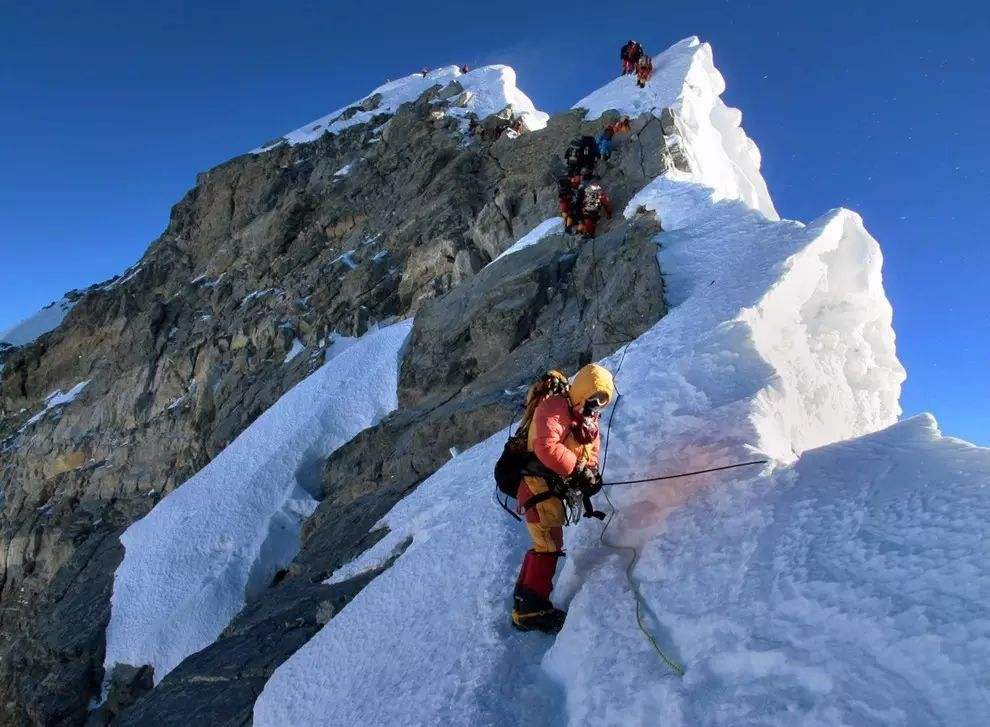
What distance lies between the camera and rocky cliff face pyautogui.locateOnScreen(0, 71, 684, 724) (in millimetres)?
11320

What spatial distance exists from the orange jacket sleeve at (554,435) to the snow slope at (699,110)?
14766 mm

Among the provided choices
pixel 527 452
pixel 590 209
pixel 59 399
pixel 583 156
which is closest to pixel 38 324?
pixel 59 399

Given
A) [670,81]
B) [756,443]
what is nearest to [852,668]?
[756,443]

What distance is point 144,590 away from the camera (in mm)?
14016

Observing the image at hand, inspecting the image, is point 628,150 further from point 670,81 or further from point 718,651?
point 718,651

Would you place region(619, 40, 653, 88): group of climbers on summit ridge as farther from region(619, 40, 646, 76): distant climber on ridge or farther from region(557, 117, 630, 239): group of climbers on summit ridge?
region(557, 117, 630, 239): group of climbers on summit ridge

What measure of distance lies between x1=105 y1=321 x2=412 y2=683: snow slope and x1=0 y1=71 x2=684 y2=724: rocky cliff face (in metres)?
0.77

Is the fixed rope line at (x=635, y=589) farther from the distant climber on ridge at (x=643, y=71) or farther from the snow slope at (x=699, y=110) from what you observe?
the distant climber on ridge at (x=643, y=71)

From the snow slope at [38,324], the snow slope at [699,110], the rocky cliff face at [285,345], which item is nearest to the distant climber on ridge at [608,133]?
the rocky cliff face at [285,345]

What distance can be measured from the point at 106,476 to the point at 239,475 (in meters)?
16.1

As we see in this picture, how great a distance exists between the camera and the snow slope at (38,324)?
169ft

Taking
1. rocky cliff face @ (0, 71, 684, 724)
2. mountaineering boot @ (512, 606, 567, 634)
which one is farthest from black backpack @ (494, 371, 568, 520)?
rocky cliff face @ (0, 71, 684, 724)

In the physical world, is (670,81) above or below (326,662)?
above

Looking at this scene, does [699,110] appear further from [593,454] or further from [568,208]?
[593,454]
